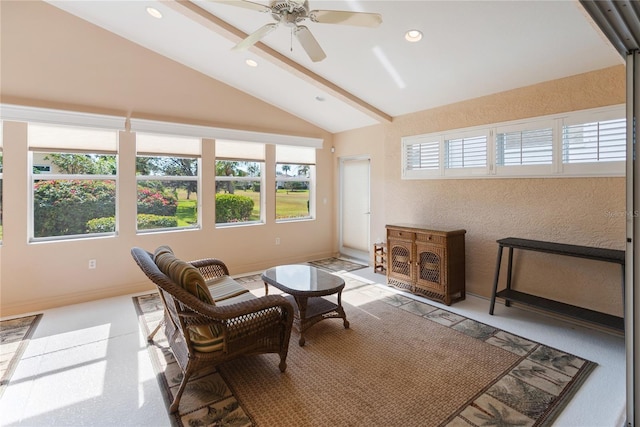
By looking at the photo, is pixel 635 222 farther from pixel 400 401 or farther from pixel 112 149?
pixel 112 149

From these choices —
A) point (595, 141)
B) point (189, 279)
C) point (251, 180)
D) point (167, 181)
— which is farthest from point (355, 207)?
point (189, 279)

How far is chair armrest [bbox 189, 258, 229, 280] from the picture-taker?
11.3ft

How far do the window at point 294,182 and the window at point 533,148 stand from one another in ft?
7.13

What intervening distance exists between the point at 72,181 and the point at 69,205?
31 cm

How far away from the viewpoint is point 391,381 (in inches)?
93.0

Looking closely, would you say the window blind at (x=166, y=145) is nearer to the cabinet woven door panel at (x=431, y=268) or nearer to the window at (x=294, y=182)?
the window at (x=294, y=182)

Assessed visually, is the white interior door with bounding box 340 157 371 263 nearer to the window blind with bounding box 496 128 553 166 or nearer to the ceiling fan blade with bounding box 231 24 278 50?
the window blind with bounding box 496 128 553 166

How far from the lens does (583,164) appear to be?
324cm

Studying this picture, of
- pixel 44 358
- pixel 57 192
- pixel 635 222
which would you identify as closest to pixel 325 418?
pixel 635 222

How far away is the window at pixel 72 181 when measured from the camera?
150 inches

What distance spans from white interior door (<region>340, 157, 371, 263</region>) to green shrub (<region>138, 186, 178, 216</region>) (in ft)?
10.6

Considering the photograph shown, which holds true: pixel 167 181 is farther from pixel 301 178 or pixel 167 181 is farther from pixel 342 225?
pixel 342 225

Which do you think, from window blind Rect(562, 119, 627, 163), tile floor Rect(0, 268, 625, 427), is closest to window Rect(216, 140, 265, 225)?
tile floor Rect(0, 268, 625, 427)

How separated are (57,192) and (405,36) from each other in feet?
14.8
